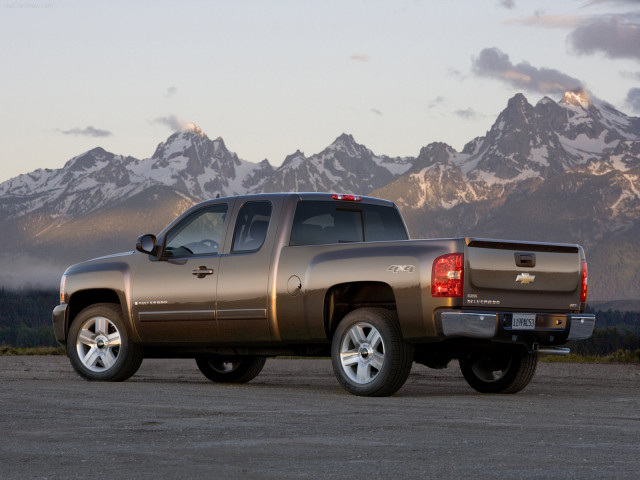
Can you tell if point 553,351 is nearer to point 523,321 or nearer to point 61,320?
point 523,321

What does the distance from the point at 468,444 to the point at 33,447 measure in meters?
2.70

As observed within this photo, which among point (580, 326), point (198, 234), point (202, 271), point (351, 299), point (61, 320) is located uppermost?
point (198, 234)

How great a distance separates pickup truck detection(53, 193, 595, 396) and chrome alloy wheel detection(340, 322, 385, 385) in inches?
0.5

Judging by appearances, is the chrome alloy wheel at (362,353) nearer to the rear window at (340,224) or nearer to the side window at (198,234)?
the rear window at (340,224)

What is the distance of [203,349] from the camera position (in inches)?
516

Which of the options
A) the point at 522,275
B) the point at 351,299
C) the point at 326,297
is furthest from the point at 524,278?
the point at 326,297

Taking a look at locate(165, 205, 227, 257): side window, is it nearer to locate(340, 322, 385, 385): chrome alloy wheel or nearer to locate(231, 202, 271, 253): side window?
locate(231, 202, 271, 253): side window

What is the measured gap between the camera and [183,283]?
1310cm

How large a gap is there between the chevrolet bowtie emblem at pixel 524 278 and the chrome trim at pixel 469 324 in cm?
56

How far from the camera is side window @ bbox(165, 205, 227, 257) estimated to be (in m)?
13.1

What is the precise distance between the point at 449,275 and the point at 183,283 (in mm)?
3339

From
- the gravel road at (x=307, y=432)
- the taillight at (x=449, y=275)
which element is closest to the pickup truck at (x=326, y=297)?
the taillight at (x=449, y=275)

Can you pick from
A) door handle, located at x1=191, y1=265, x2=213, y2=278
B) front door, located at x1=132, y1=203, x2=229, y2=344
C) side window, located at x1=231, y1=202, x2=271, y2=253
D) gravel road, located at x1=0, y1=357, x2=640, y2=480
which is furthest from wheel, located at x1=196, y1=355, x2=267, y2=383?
side window, located at x1=231, y1=202, x2=271, y2=253

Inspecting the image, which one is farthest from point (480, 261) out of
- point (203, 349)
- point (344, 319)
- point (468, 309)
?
point (203, 349)
